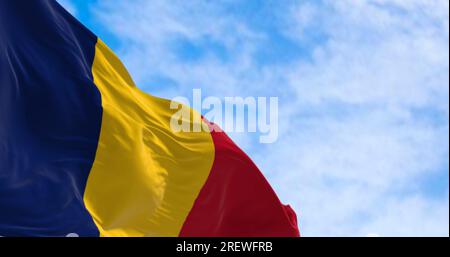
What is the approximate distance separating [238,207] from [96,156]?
2463mm

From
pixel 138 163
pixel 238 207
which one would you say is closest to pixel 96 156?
pixel 138 163

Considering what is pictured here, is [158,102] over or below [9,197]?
over

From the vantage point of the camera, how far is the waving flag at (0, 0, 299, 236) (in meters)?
10.2

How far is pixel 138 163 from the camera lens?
11.7 meters

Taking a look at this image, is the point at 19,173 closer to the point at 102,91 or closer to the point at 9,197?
the point at 9,197

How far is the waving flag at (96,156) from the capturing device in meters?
10.2

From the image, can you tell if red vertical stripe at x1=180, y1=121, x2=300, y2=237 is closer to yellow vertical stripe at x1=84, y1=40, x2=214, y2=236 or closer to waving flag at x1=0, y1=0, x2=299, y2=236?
waving flag at x1=0, y1=0, x2=299, y2=236

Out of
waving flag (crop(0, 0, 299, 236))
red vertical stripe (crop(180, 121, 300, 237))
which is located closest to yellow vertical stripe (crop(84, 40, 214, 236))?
waving flag (crop(0, 0, 299, 236))

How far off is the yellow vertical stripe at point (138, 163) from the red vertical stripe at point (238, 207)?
196 millimetres

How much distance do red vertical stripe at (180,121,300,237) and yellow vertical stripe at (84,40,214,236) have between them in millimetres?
196
